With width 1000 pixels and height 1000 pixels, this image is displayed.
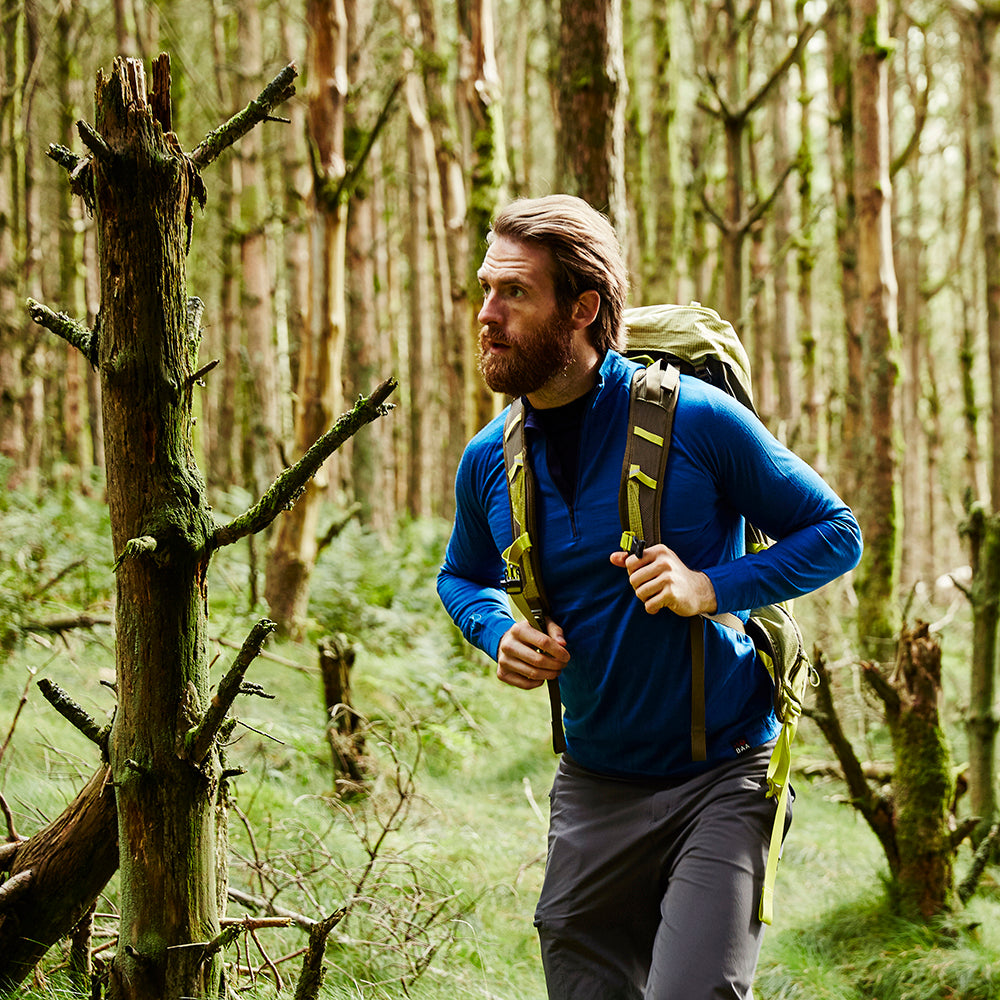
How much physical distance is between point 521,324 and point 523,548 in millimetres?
576

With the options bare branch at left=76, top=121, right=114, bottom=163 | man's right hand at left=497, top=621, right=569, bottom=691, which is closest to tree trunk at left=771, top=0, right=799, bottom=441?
man's right hand at left=497, top=621, right=569, bottom=691

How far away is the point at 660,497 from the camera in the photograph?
2383mm

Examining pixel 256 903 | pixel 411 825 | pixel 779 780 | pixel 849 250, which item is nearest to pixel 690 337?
pixel 779 780

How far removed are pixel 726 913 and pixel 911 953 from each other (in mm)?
2637

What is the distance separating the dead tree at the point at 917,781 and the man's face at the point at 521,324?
2565 millimetres

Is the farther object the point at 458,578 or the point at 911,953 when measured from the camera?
the point at 911,953

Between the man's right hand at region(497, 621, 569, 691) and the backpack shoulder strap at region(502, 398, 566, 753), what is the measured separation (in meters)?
0.06

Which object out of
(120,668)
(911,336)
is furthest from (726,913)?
(911,336)

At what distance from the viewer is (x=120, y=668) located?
6.73ft

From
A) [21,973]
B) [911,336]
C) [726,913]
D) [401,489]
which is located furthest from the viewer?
[401,489]

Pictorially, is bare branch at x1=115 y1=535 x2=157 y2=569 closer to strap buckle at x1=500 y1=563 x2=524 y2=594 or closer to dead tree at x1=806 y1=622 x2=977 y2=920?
strap buckle at x1=500 y1=563 x2=524 y2=594

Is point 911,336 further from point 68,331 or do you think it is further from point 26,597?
point 68,331

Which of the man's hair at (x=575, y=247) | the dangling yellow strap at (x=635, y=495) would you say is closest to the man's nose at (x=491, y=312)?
the man's hair at (x=575, y=247)

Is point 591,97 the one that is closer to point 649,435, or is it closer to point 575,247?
point 575,247
